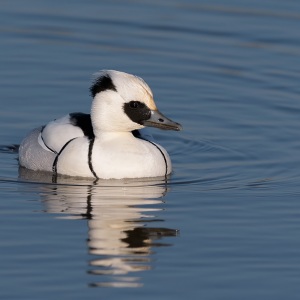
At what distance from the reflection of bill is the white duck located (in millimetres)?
178

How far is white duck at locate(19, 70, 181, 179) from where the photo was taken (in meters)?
16.2

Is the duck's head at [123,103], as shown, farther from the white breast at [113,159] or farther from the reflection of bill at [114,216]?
the reflection of bill at [114,216]

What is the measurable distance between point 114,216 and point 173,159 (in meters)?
3.15

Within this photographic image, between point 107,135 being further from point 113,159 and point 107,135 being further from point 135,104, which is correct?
point 135,104

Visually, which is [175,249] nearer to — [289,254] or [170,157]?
[289,254]

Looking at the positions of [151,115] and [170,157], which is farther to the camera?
[170,157]

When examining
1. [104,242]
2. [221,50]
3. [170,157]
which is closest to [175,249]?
[104,242]

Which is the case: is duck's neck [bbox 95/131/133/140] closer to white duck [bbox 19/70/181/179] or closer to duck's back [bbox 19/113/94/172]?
white duck [bbox 19/70/181/179]

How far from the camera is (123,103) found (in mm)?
16234

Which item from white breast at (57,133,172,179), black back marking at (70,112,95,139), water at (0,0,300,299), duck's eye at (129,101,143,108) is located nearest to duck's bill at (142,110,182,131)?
duck's eye at (129,101,143,108)

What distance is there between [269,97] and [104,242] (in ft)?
23.0

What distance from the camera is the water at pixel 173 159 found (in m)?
12.5

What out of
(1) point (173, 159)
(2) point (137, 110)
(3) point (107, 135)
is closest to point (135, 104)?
(2) point (137, 110)

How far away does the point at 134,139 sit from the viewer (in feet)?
55.2
